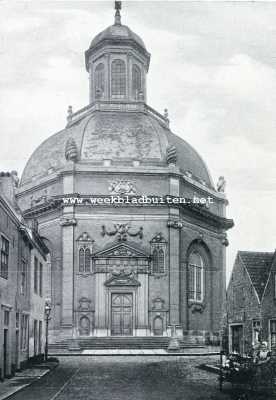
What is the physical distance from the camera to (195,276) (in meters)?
49.3

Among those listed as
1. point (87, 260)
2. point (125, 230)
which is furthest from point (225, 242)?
point (87, 260)

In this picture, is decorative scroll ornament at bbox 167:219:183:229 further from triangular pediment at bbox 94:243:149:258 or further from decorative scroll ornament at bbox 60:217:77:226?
decorative scroll ornament at bbox 60:217:77:226

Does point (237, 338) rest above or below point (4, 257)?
below

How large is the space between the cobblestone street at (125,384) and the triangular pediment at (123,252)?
17655 mm

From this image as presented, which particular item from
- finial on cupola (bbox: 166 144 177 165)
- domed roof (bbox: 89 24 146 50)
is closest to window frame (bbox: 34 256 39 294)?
finial on cupola (bbox: 166 144 177 165)

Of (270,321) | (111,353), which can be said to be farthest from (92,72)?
(270,321)

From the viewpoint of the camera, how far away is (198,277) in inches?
1960

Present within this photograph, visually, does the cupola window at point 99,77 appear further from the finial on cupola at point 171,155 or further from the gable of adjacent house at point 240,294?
the gable of adjacent house at point 240,294

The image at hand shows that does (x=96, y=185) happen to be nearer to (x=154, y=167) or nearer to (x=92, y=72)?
(x=154, y=167)

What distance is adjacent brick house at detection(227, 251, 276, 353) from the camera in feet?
79.3

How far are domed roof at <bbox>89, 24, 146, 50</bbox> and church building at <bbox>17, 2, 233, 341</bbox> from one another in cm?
665

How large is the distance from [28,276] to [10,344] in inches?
227

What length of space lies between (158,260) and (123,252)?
104 inches

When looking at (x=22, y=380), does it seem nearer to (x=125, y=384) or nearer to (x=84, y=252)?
(x=125, y=384)
